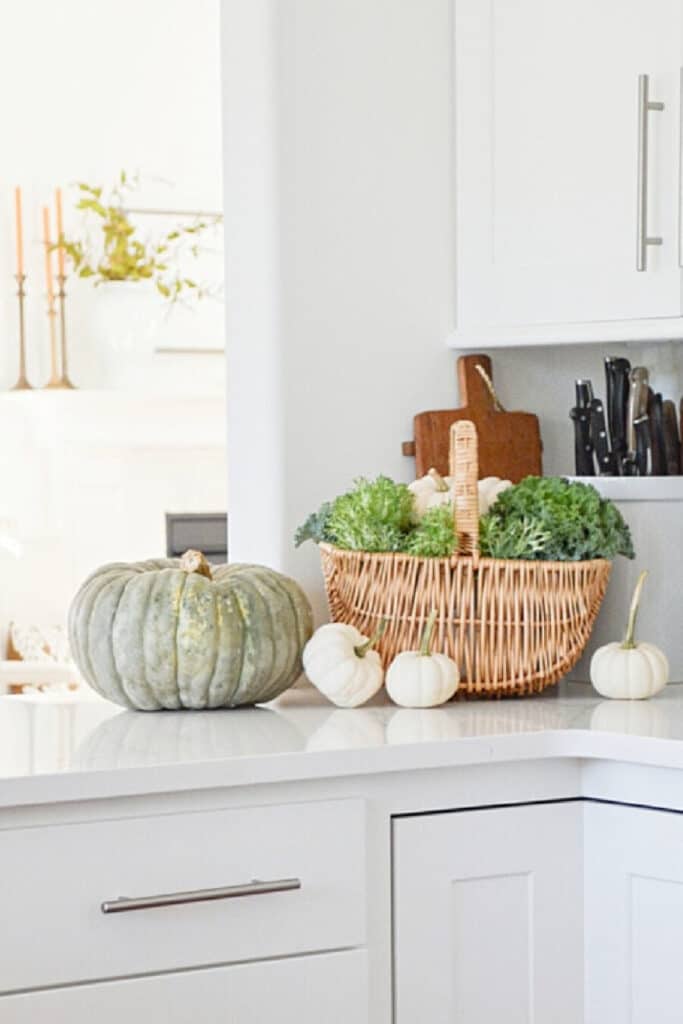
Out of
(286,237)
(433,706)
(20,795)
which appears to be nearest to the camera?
(20,795)

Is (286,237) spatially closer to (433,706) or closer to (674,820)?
(433,706)

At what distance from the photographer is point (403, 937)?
6.02ft

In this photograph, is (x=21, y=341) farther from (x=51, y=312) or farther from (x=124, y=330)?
(x=124, y=330)

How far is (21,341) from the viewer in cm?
452

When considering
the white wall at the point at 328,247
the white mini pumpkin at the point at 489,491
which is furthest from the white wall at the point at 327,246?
the white mini pumpkin at the point at 489,491

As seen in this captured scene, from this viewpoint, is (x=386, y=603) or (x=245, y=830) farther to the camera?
(x=386, y=603)

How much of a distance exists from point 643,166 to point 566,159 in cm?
11

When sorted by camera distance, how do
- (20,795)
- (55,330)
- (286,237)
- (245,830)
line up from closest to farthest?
1. (20,795)
2. (245,830)
3. (286,237)
4. (55,330)

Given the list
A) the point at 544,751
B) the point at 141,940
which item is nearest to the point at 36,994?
the point at 141,940

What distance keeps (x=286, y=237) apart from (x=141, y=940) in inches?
41.0

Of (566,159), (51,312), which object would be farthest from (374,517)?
(51,312)

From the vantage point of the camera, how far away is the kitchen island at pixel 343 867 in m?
1.66

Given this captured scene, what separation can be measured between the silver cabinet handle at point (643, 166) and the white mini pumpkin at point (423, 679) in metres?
0.58

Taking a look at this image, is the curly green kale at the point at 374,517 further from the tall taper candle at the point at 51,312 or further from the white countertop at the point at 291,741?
the tall taper candle at the point at 51,312
